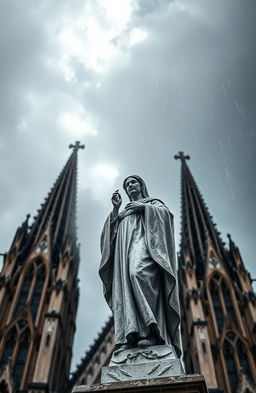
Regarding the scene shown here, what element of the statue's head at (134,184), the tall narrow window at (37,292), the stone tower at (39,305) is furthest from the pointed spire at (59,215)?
the statue's head at (134,184)

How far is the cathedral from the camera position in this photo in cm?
2066

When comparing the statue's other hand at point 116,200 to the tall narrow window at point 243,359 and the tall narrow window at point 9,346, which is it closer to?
the tall narrow window at point 9,346

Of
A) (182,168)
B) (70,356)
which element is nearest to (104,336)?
(70,356)

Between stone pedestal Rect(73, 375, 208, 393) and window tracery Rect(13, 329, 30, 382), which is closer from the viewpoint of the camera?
stone pedestal Rect(73, 375, 208, 393)

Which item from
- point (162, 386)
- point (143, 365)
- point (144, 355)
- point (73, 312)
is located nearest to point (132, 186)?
point (144, 355)

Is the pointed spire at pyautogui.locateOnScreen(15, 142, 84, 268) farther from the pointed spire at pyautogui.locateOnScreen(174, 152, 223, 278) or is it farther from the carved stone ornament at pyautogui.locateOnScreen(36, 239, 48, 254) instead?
the pointed spire at pyautogui.locateOnScreen(174, 152, 223, 278)

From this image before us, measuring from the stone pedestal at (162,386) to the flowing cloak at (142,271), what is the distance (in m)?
0.58

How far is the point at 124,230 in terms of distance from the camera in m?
4.38

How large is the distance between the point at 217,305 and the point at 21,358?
1160cm

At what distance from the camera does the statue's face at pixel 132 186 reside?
16.6 feet

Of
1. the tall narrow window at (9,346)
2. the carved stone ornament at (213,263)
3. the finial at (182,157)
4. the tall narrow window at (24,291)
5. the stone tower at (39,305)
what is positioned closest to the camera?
the stone tower at (39,305)

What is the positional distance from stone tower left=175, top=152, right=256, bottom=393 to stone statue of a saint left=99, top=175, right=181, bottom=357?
17.1 metres

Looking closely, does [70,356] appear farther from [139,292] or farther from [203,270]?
[139,292]

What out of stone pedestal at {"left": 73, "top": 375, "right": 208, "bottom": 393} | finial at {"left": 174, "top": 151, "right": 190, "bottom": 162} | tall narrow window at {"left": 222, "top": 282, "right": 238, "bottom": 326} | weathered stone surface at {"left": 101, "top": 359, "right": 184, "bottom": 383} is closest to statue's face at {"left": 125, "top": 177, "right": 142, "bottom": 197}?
weathered stone surface at {"left": 101, "top": 359, "right": 184, "bottom": 383}
